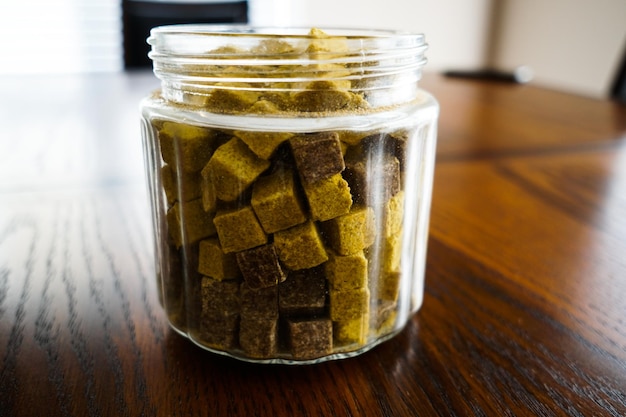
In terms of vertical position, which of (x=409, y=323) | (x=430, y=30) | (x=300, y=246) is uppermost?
(x=430, y=30)

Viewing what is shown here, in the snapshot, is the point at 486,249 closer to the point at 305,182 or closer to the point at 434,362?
the point at 434,362

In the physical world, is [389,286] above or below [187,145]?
below

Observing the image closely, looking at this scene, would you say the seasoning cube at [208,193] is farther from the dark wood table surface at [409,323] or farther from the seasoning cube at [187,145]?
the dark wood table surface at [409,323]

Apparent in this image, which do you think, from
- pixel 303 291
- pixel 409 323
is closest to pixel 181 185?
pixel 303 291

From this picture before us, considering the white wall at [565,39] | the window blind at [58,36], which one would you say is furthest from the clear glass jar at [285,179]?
the window blind at [58,36]

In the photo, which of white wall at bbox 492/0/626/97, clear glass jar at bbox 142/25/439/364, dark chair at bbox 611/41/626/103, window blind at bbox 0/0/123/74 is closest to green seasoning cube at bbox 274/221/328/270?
clear glass jar at bbox 142/25/439/364

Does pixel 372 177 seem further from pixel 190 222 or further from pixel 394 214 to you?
pixel 190 222

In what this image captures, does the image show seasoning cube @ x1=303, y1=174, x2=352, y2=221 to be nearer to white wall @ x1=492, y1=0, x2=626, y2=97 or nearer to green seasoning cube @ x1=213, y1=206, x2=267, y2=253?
green seasoning cube @ x1=213, y1=206, x2=267, y2=253

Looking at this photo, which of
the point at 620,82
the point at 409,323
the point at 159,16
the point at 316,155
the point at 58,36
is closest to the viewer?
the point at 316,155
